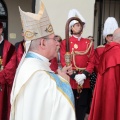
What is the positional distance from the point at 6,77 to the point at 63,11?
85.4 inches

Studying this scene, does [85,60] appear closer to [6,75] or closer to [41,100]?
[6,75]

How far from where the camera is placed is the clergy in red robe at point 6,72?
13.8 ft

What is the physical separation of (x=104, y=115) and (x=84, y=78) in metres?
0.88

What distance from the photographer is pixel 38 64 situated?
197 centimetres

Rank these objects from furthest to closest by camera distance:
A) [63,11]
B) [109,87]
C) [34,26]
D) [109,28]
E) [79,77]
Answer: [63,11] < [109,28] < [79,77] < [109,87] < [34,26]

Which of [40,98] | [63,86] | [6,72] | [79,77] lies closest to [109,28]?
[79,77]

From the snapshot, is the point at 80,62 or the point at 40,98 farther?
the point at 80,62

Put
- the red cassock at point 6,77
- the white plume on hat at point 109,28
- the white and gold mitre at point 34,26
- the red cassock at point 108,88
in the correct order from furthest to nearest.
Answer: the white plume on hat at point 109,28, the red cassock at point 6,77, the red cassock at point 108,88, the white and gold mitre at point 34,26

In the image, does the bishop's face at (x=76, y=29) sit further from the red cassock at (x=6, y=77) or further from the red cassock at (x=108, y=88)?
the red cassock at (x=6, y=77)

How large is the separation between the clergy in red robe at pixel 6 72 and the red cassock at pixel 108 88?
1414 mm

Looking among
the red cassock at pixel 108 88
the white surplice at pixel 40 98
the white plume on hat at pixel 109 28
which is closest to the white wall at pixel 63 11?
the white plume on hat at pixel 109 28

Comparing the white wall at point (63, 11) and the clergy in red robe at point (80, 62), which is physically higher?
the white wall at point (63, 11)

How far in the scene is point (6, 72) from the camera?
4160 millimetres

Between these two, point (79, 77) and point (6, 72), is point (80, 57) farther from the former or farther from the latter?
point (6, 72)
